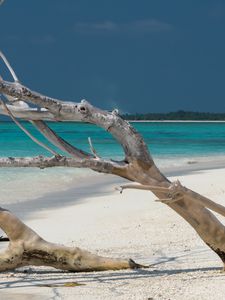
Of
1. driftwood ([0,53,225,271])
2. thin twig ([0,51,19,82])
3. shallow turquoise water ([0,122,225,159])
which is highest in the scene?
shallow turquoise water ([0,122,225,159])

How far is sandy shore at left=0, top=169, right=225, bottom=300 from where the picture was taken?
5113 mm

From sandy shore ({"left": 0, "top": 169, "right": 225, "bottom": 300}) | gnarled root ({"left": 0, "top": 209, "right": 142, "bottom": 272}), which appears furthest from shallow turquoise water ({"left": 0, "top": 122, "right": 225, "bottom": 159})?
gnarled root ({"left": 0, "top": 209, "right": 142, "bottom": 272})

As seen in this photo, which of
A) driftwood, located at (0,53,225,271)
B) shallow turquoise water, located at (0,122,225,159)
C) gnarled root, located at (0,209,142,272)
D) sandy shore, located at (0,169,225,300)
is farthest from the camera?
shallow turquoise water, located at (0,122,225,159)

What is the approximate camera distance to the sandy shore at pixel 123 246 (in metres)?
5.11

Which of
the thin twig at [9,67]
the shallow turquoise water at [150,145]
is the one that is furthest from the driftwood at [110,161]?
the shallow turquoise water at [150,145]

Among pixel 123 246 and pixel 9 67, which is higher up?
pixel 9 67

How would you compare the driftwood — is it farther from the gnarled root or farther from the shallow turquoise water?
the shallow turquoise water

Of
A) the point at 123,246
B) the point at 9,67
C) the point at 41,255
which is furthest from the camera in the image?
the point at 123,246

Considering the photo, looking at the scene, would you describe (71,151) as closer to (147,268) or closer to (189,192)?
(189,192)

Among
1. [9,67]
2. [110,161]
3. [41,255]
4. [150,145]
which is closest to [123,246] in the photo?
[41,255]

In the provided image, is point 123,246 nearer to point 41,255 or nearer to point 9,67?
point 41,255

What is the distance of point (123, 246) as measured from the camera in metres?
7.73

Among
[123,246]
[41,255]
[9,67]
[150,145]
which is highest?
[150,145]

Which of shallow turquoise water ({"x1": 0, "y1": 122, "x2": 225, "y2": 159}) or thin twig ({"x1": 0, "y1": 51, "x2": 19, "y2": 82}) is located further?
shallow turquoise water ({"x1": 0, "y1": 122, "x2": 225, "y2": 159})
